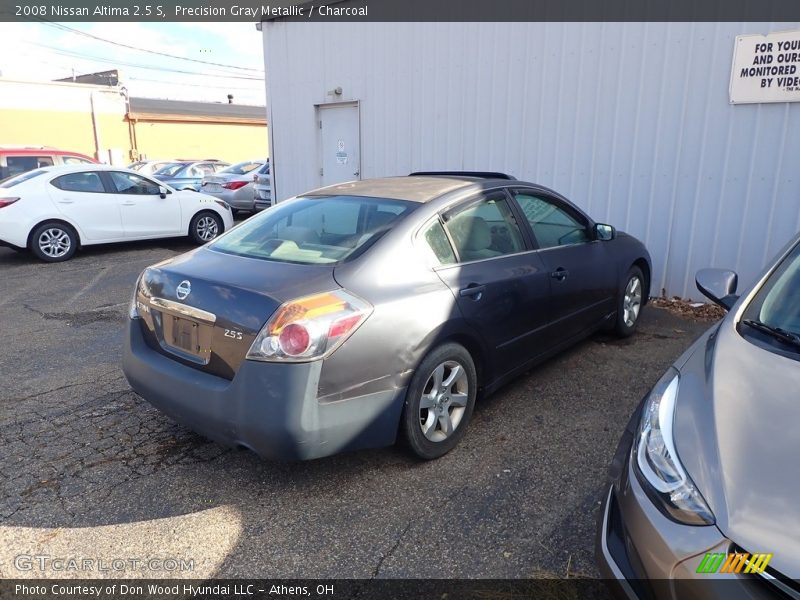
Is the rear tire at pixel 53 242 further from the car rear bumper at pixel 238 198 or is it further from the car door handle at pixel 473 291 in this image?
the car door handle at pixel 473 291

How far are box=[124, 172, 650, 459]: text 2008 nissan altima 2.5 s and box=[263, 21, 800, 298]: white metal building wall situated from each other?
3.00m

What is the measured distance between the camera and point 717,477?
5.80ft

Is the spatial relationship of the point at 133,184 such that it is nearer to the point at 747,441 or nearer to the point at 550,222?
the point at 550,222

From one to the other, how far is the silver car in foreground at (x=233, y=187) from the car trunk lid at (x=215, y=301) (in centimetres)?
1131

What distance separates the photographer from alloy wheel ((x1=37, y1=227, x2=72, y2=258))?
352 inches

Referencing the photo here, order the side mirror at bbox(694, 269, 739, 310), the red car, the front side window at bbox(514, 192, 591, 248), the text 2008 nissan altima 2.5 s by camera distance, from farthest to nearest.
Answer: the red car
the front side window at bbox(514, 192, 591, 248)
the side mirror at bbox(694, 269, 739, 310)
the text 2008 nissan altima 2.5 s

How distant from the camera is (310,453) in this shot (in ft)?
8.93

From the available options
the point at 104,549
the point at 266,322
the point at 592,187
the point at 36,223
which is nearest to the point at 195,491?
the point at 104,549

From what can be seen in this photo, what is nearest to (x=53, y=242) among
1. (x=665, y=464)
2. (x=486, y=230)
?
(x=486, y=230)

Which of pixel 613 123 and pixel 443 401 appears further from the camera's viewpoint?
pixel 613 123

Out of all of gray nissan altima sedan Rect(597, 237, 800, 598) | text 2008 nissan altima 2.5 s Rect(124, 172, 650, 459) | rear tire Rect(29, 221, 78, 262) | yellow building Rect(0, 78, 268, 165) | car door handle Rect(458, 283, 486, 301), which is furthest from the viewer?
yellow building Rect(0, 78, 268, 165)

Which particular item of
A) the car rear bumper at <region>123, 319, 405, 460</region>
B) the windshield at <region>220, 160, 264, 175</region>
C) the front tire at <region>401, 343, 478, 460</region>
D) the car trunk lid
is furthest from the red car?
the front tire at <region>401, 343, 478, 460</region>

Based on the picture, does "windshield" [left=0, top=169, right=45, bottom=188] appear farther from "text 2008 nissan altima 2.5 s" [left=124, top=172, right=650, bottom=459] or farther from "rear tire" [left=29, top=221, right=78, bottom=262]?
"text 2008 nissan altima 2.5 s" [left=124, top=172, right=650, bottom=459]

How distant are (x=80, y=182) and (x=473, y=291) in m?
8.25
